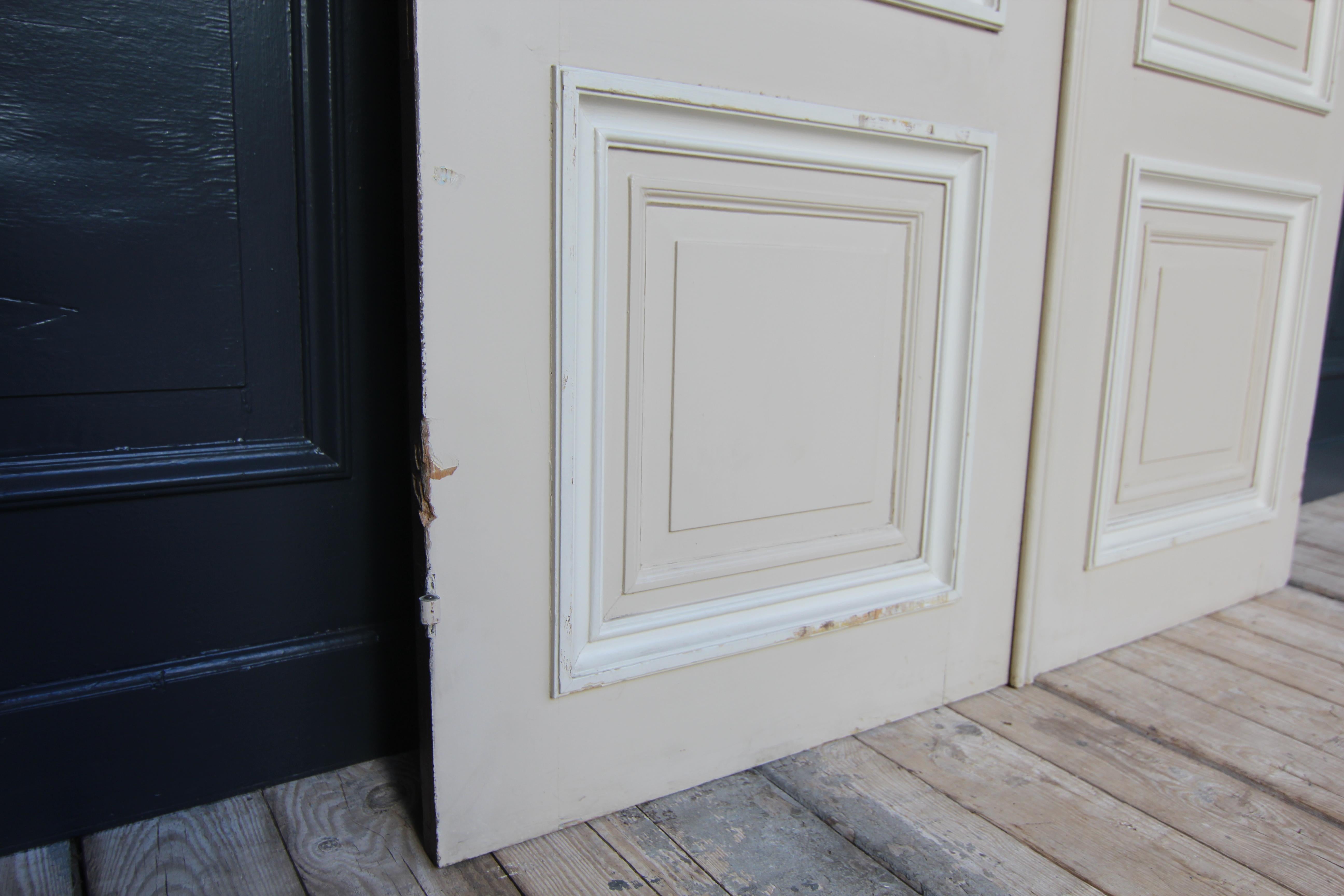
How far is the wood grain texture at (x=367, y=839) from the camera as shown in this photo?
93 cm

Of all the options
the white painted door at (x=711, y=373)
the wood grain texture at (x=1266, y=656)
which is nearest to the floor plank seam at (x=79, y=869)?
the white painted door at (x=711, y=373)

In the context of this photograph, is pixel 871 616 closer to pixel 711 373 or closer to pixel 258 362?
pixel 711 373

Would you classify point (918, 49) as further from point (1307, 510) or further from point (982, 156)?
point (1307, 510)

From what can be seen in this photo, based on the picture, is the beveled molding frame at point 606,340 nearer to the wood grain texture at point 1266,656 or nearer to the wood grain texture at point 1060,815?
the wood grain texture at point 1060,815

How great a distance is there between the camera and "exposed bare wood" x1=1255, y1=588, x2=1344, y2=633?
1732 millimetres

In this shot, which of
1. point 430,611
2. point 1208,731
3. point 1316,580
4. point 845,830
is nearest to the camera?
point 430,611

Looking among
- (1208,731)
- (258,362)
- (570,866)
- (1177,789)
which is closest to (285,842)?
(570,866)

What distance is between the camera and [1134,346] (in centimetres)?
148

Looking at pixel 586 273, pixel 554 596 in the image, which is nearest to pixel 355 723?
pixel 554 596

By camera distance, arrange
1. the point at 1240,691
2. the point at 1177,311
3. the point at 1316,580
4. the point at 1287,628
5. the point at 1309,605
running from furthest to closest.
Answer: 1. the point at 1316,580
2. the point at 1309,605
3. the point at 1287,628
4. the point at 1177,311
5. the point at 1240,691

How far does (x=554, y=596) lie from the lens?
0.99 m

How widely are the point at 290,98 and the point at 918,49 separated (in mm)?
776

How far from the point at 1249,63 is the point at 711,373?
1.21 meters

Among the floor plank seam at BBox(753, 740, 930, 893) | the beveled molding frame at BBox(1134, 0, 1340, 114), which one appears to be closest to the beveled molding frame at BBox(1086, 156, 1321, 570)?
the beveled molding frame at BBox(1134, 0, 1340, 114)
